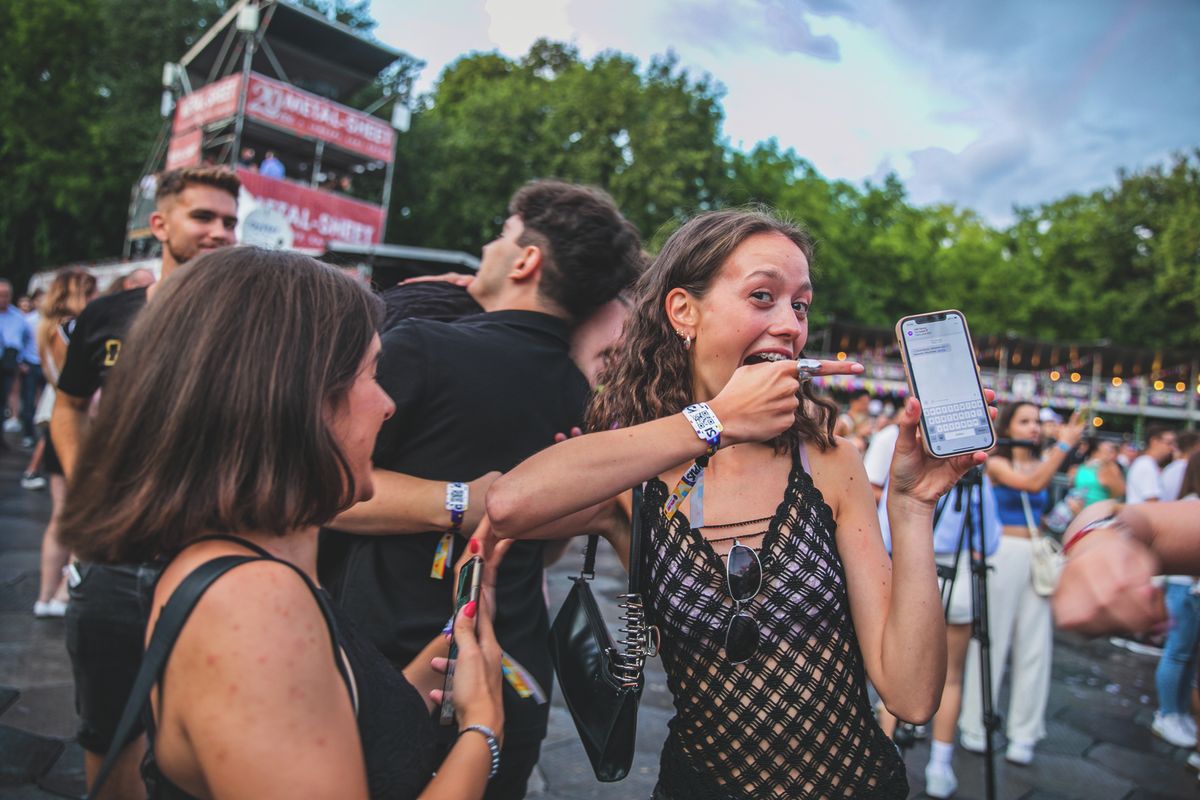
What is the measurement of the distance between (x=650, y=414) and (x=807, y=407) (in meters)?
0.37

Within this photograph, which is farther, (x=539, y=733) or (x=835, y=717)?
(x=539, y=733)

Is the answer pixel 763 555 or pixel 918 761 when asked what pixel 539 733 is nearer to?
pixel 763 555

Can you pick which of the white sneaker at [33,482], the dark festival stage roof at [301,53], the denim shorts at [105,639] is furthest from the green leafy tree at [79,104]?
the denim shorts at [105,639]

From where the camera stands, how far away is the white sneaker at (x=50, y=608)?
4.79 m

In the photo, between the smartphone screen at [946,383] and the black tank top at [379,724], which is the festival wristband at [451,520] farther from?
the smartphone screen at [946,383]

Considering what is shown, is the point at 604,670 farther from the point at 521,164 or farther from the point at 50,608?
the point at 521,164

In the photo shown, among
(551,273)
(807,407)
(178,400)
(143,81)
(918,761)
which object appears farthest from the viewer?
(143,81)

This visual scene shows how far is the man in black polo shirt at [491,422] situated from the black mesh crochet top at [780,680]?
47 cm

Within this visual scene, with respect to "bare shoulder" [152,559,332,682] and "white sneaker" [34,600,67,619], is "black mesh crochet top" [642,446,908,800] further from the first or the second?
"white sneaker" [34,600,67,619]

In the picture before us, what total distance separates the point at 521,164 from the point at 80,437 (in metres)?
27.8

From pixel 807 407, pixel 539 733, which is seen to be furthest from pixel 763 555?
pixel 539 733

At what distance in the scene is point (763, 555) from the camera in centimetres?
157

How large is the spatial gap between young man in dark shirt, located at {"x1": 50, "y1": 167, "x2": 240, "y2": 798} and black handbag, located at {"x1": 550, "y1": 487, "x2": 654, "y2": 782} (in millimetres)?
1185

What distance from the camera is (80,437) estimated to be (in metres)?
1.68
